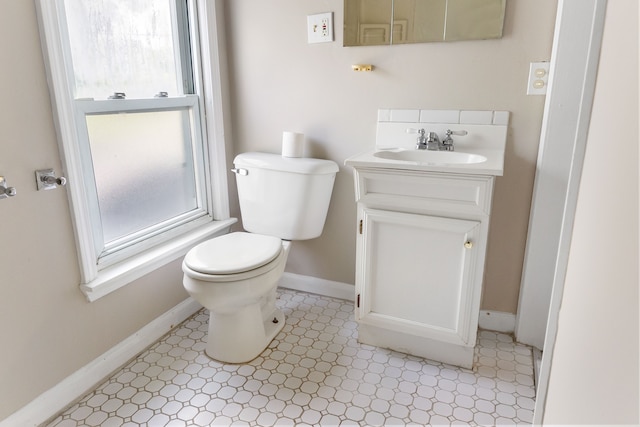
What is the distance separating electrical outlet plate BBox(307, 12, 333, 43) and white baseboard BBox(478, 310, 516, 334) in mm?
1413

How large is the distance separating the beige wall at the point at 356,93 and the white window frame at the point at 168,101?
132 millimetres

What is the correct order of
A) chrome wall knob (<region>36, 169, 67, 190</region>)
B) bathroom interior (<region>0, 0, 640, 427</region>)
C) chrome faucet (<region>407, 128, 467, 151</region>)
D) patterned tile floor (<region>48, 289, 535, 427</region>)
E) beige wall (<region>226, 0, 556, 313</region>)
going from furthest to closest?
1. chrome faucet (<region>407, 128, 467, 151</region>)
2. beige wall (<region>226, 0, 556, 313</region>)
3. patterned tile floor (<region>48, 289, 535, 427</region>)
4. chrome wall knob (<region>36, 169, 67, 190</region>)
5. bathroom interior (<region>0, 0, 640, 427</region>)

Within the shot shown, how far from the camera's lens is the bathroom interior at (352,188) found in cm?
63

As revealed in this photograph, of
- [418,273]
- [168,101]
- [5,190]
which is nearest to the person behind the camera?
[5,190]

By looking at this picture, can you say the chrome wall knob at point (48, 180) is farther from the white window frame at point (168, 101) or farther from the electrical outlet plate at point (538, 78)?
the electrical outlet plate at point (538, 78)

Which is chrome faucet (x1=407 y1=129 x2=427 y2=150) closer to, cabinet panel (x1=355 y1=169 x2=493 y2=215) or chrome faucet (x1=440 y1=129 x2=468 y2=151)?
chrome faucet (x1=440 y1=129 x2=468 y2=151)

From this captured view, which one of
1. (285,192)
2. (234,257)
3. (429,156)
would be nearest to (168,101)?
(285,192)

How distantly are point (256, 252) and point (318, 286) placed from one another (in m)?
0.67

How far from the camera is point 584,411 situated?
2.15 feet

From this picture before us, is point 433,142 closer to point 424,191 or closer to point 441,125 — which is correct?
point 441,125

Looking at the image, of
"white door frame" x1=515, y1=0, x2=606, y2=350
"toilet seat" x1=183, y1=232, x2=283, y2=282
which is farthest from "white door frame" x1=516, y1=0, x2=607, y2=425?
"toilet seat" x1=183, y1=232, x2=283, y2=282

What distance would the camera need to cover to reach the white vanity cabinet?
4.77 feet

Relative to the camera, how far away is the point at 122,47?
5.38 ft

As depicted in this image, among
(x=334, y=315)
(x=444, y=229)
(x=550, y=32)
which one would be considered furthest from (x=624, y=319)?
(x=334, y=315)
